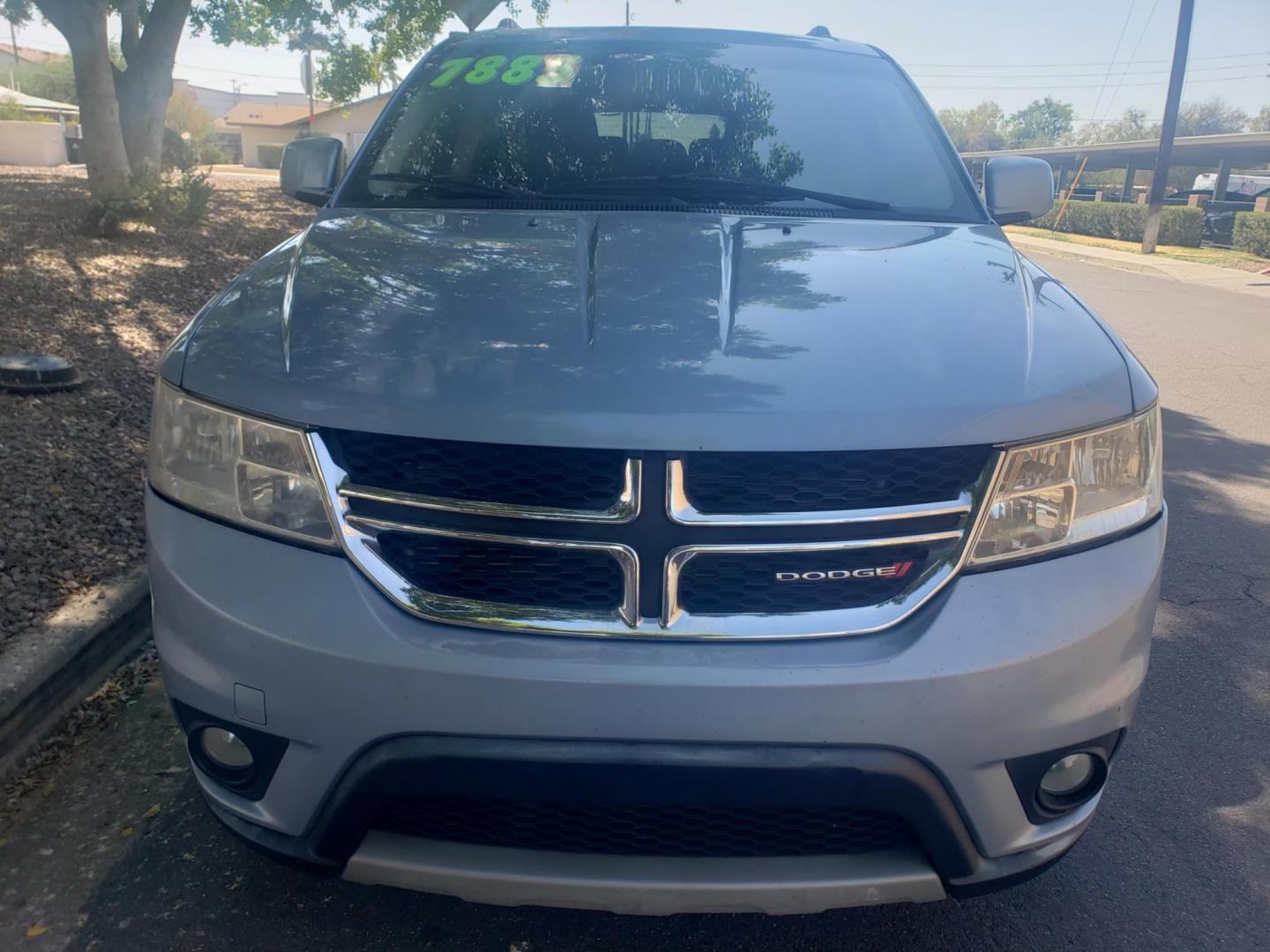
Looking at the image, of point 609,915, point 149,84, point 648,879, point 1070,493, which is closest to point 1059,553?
point 1070,493

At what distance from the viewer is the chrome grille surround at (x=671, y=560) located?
5.58ft

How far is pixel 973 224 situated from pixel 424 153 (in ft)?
5.36

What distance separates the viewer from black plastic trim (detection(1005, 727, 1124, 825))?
175 centimetres

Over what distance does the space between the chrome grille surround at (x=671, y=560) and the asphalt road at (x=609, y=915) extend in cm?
84

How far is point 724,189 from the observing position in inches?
114

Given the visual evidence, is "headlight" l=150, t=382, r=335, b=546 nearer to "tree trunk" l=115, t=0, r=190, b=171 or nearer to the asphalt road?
the asphalt road

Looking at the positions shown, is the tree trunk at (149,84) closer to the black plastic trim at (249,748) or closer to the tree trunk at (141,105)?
the tree trunk at (141,105)

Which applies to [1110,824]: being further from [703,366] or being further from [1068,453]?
[703,366]

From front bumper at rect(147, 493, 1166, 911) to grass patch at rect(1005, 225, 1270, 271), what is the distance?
62.1 ft

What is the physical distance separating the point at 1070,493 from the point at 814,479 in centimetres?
49

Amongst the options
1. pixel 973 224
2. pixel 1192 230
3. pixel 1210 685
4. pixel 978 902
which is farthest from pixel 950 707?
pixel 1192 230

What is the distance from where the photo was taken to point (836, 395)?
5.71 feet

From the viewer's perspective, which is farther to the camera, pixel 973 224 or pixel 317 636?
pixel 973 224

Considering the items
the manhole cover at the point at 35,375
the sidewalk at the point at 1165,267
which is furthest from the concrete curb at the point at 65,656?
the sidewalk at the point at 1165,267
